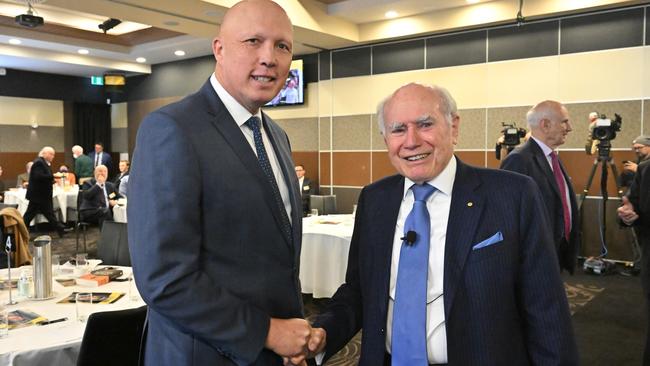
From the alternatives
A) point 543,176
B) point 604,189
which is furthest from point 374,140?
point 543,176

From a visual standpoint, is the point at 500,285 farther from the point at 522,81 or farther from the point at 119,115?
the point at 119,115

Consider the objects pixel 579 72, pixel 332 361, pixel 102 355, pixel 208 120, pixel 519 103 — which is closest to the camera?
pixel 208 120

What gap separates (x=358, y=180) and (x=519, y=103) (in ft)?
10.0

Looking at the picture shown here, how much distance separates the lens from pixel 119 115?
1366cm

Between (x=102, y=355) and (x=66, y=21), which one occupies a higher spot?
(x=66, y=21)

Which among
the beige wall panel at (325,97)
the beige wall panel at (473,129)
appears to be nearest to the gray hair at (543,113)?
the beige wall panel at (473,129)

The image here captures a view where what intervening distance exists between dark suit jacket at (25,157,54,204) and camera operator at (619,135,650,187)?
8.16 metres

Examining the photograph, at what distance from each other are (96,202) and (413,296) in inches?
273

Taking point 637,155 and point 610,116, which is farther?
point 610,116

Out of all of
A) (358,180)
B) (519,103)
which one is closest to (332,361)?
(519,103)

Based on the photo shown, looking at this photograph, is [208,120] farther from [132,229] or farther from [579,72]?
[579,72]

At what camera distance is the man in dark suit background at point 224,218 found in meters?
1.22

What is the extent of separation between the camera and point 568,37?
7.00 metres

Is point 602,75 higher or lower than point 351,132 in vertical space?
higher
